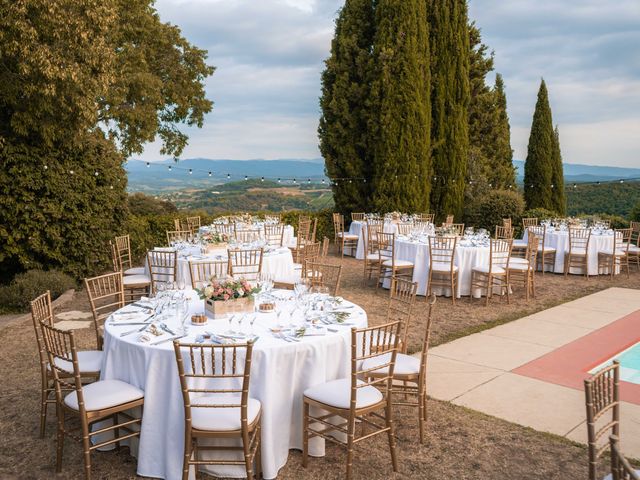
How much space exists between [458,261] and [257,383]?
701cm

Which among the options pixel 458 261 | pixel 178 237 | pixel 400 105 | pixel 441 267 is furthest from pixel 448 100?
pixel 178 237

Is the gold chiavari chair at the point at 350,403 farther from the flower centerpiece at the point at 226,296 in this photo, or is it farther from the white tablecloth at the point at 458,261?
the white tablecloth at the point at 458,261

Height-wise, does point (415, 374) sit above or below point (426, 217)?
below

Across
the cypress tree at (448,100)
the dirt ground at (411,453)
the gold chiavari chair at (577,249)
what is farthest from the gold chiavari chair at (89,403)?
the cypress tree at (448,100)

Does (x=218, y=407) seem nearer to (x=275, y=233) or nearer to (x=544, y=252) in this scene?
(x=275, y=233)

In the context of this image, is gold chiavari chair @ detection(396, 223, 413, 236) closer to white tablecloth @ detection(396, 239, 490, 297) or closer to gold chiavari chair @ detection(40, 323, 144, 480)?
white tablecloth @ detection(396, 239, 490, 297)

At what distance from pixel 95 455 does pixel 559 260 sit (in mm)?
11850

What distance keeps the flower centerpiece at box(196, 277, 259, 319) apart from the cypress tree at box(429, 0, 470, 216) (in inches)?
624

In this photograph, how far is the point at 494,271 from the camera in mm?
9758

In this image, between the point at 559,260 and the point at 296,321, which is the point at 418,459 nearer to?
the point at 296,321

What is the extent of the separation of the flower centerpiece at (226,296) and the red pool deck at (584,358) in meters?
3.31

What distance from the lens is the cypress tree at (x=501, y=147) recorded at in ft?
86.2

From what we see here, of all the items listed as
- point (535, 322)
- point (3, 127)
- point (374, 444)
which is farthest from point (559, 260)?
point (3, 127)

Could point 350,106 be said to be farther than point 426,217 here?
Yes
